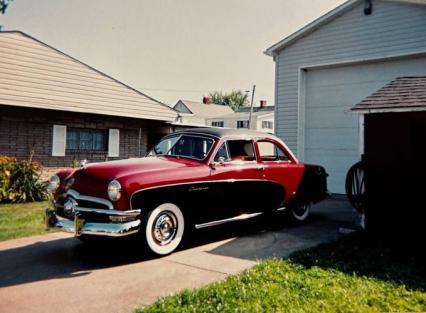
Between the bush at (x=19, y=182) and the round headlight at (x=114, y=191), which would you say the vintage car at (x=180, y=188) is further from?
the bush at (x=19, y=182)

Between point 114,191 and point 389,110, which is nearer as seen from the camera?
point 114,191

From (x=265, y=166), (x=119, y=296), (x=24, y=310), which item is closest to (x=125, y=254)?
(x=119, y=296)

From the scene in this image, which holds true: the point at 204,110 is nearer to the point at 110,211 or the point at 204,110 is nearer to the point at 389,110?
the point at 389,110

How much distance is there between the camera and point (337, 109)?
1154 centimetres

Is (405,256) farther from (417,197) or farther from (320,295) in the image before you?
(320,295)

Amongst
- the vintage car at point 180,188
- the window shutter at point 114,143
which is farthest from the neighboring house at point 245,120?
the vintage car at point 180,188

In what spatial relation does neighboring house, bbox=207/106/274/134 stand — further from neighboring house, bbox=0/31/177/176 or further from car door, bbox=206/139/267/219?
car door, bbox=206/139/267/219

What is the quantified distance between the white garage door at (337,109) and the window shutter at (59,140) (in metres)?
8.14

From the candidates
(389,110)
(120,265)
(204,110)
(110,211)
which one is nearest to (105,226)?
(110,211)

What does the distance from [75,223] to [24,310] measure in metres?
1.42

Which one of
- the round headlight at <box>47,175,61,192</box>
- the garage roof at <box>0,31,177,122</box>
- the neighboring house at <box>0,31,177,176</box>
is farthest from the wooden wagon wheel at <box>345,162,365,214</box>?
the garage roof at <box>0,31,177,122</box>

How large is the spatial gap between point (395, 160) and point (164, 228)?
159 inches

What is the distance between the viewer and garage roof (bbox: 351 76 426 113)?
6172 mm

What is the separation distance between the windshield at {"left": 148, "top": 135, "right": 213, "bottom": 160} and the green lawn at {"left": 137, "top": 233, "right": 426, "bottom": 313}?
203cm
